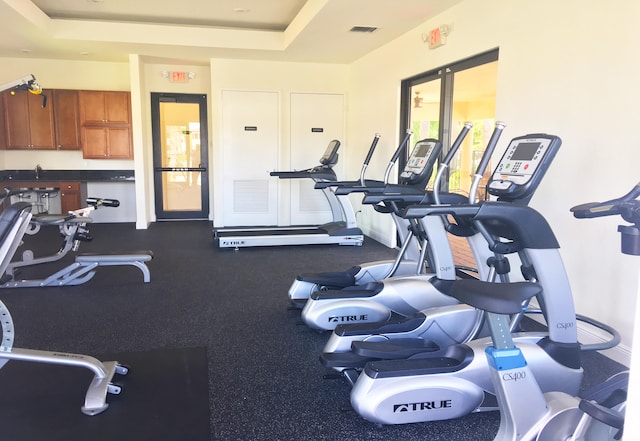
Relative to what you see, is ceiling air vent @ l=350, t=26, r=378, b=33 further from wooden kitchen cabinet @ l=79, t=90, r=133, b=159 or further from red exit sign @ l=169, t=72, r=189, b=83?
wooden kitchen cabinet @ l=79, t=90, r=133, b=159

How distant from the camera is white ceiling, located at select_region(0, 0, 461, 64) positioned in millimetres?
5273

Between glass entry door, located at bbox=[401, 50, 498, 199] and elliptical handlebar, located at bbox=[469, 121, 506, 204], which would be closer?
elliptical handlebar, located at bbox=[469, 121, 506, 204]

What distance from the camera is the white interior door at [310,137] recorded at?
26.8 feet

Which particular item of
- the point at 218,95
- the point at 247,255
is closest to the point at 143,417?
the point at 247,255

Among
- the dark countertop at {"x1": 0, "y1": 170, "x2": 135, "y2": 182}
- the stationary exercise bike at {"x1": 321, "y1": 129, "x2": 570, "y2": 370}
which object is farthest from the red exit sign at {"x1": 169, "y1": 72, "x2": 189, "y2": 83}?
the stationary exercise bike at {"x1": 321, "y1": 129, "x2": 570, "y2": 370}

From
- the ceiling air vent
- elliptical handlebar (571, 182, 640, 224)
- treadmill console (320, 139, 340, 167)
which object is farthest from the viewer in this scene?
treadmill console (320, 139, 340, 167)

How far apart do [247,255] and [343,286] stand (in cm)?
241

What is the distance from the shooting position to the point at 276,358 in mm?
3180

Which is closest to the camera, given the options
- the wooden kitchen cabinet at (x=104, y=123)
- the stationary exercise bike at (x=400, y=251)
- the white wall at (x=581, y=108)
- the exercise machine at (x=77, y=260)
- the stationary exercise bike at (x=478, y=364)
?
the stationary exercise bike at (x=478, y=364)

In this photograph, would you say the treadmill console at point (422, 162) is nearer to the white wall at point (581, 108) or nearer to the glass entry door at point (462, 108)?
the white wall at point (581, 108)

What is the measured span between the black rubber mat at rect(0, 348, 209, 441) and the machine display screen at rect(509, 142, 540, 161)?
85.1 inches

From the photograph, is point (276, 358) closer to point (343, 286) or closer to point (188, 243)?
point (343, 286)

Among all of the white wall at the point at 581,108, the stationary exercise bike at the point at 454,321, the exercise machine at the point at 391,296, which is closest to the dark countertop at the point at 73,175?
the exercise machine at the point at 391,296

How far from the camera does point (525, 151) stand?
2.73 meters
